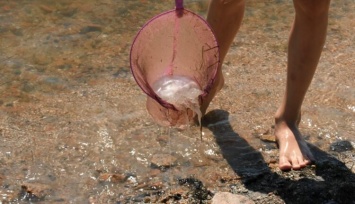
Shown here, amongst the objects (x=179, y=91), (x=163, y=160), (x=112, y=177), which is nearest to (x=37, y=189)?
(x=112, y=177)

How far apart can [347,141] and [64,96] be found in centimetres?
141

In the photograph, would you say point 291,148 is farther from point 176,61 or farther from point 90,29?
point 90,29

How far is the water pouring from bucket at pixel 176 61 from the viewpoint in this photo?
9.38ft

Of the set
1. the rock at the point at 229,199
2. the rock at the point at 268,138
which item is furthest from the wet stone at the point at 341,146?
the rock at the point at 229,199

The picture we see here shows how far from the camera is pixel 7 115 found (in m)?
3.53

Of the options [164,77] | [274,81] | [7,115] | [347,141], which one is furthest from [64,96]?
[347,141]

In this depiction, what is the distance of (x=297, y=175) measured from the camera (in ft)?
10.2

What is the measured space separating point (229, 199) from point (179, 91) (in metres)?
0.47

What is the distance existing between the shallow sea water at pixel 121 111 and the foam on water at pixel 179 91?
1.21 ft

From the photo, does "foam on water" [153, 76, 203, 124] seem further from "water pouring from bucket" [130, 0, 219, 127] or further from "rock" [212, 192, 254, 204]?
"rock" [212, 192, 254, 204]

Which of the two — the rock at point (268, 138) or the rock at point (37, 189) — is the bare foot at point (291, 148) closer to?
the rock at point (268, 138)

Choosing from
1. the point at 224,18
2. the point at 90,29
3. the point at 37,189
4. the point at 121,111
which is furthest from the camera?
the point at 90,29

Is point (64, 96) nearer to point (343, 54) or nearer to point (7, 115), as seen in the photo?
point (7, 115)

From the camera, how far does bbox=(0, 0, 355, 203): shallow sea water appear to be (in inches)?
121
